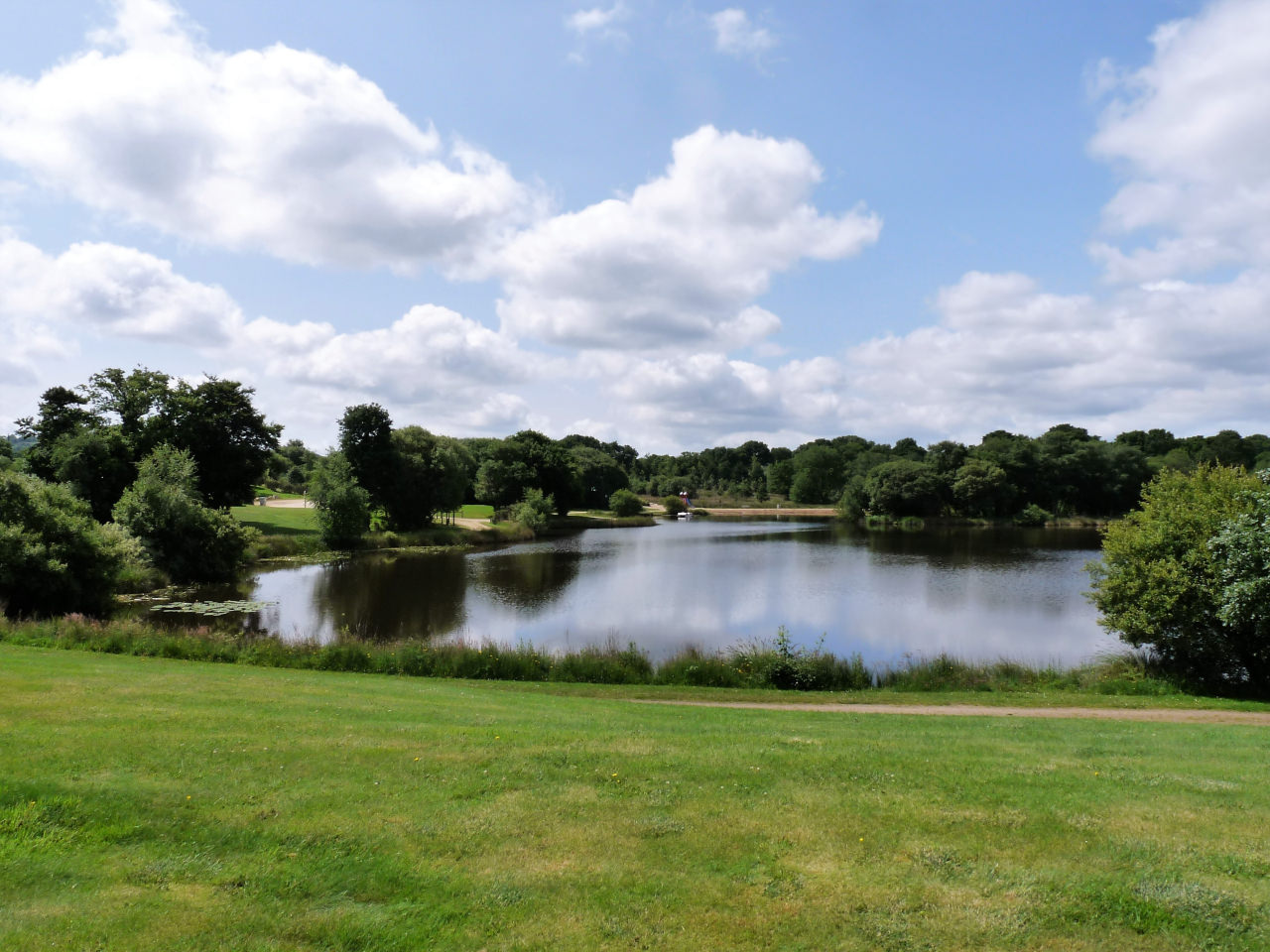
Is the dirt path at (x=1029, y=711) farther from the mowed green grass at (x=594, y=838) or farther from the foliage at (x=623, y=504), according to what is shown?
the foliage at (x=623, y=504)

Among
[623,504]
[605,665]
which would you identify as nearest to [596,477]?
[623,504]

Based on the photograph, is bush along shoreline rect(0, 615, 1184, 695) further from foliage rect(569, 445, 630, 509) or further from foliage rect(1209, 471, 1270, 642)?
foliage rect(569, 445, 630, 509)

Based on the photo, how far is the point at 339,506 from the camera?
5062 centimetres

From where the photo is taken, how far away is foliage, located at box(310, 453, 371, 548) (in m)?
50.7

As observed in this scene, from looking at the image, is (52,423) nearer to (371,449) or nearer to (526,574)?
(371,449)

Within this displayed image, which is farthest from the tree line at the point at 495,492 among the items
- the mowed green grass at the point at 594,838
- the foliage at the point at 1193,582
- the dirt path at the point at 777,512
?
the mowed green grass at the point at 594,838

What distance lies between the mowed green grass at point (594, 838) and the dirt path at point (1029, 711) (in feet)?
15.4

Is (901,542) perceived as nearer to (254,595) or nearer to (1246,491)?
(1246,491)

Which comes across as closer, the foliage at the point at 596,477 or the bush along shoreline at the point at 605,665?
the bush along shoreline at the point at 605,665

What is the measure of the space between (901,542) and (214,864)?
66.8 m

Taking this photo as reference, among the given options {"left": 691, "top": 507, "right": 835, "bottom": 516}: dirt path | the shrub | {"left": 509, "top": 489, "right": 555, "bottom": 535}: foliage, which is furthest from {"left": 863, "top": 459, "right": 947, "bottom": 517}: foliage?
{"left": 509, "top": 489, "right": 555, "bottom": 535}: foliage

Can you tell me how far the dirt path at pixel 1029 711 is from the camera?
14.2 meters

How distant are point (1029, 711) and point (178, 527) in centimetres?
3715

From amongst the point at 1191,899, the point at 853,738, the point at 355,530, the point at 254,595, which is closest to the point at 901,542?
the point at 355,530
